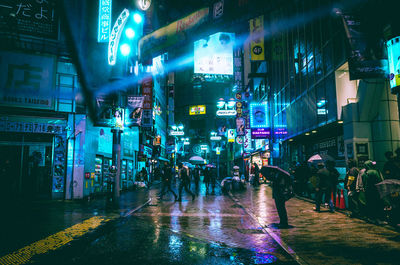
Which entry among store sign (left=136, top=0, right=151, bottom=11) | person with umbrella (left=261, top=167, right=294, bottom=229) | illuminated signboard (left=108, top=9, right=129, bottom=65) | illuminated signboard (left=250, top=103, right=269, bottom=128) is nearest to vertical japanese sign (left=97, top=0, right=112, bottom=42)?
illuminated signboard (left=108, top=9, right=129, bottom=65)

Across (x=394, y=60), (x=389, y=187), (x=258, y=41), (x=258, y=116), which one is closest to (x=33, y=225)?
(x=389, y=187)

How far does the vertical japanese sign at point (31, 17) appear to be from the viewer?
48.4 feet

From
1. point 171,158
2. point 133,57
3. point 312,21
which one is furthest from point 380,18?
point 171,158

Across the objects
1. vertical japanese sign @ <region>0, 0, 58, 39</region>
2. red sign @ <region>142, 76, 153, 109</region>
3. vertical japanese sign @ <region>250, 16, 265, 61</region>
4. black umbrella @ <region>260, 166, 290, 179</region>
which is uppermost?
vertical japanese sign @ <region>250, 16, 265, 61</region>

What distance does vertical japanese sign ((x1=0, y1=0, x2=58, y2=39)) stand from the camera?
14.8 meters

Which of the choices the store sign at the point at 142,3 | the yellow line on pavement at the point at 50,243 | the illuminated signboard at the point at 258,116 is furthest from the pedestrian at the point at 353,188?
the store sign at the point at 142,3

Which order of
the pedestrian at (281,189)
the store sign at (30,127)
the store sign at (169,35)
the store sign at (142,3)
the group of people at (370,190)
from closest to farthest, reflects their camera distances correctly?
1. the group of people at (370,190)
2. the pedestrian at (281,189)
3. the store sign at (169,35)
4. the store sign at (30,127)
5. the store sign at (142,3)

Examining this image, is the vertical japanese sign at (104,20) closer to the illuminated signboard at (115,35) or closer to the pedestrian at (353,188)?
the illuminated signboard at (115,35)

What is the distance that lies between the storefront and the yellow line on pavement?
25.7 ft

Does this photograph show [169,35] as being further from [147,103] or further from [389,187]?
[147,103]

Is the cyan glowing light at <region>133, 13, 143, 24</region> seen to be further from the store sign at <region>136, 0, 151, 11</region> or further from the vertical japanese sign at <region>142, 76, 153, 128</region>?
the vertical japanese sign at <region>142, 76, 153, 128</region>

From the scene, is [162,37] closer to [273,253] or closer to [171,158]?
[273,253]

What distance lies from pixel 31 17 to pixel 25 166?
7945 mm

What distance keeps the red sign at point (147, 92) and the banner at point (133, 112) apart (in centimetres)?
1054
